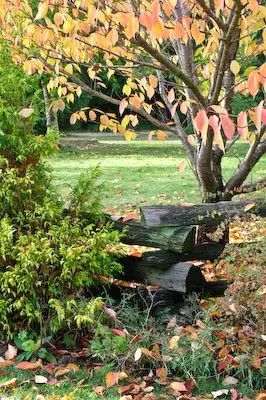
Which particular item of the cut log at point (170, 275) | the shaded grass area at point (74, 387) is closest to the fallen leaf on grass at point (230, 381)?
the shaded grass area at point (74, 387)

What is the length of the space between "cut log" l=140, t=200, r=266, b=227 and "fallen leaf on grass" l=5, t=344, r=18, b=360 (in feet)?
4.16

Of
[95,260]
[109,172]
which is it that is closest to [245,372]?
[95,260]

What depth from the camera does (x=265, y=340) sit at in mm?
3447

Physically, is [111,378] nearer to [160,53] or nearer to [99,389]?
[99,389]

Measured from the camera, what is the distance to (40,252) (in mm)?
3727

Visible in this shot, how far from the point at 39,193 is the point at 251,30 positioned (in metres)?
2.16

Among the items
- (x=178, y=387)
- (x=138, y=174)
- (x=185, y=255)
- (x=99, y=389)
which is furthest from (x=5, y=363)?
(x=138, y=174)

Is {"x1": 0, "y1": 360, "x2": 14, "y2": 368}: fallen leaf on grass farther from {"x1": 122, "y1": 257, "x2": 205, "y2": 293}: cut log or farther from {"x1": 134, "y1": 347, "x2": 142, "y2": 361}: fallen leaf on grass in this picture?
{"x1": 122, "y1": 257, "x2": 205, "y2": 293}: cut log

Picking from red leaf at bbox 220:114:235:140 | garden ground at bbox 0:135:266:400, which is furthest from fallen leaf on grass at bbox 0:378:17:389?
red leaf at bbox 220:114:235:140

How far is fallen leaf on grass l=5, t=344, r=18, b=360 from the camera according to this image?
148 inches

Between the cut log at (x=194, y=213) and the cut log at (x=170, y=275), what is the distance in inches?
12.8

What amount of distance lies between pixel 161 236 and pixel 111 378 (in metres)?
1.11

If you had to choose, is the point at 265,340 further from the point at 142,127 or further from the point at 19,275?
the point at 142,127

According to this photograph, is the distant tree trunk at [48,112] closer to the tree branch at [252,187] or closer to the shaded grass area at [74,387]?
the tree branch at [252,187]
